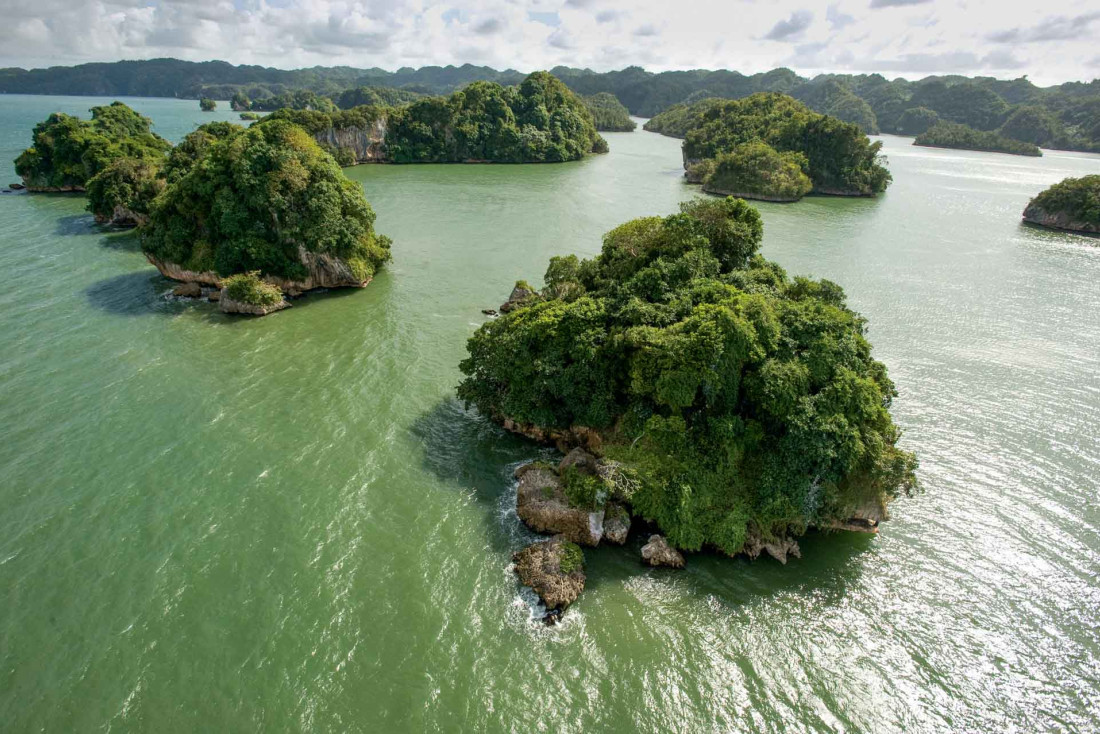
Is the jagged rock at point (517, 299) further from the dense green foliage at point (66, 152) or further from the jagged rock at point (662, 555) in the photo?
the dense green foliage at point (66, 152)

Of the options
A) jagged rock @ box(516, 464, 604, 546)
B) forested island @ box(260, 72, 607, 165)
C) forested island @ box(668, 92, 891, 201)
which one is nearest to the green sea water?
jagged rock @ box(516, 464, 604, 546)

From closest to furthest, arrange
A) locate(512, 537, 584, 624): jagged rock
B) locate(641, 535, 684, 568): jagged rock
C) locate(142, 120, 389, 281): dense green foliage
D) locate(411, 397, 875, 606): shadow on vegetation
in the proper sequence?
1. locate(512, 537, 584, 624): jagged rock
2. locate(411, 397, 875, 606): shadow on vegetation
3. locate(641, 535, 684, 568): jagged rock
4. locate(142, 120, 389, 281): dense green foliage

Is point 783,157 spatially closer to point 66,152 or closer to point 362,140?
point 362,140

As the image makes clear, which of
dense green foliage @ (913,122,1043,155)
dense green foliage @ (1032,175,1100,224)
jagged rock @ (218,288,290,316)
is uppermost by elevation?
dense green foliage @ (913,122,1043,155)

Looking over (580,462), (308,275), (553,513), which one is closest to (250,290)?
(308,275)

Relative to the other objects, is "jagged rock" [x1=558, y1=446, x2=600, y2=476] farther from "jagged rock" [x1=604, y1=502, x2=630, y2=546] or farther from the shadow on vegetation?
the shadow on vegetation

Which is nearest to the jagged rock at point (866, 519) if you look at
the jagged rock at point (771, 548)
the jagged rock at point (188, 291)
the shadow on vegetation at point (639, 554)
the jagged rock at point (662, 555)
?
the shadow on vegetation at point (639, 554)

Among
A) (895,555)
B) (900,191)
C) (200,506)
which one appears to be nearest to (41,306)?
(200,506)
